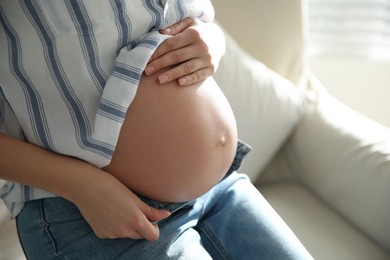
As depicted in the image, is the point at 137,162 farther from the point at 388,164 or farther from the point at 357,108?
the point at 357,108

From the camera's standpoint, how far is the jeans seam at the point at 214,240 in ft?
3.01

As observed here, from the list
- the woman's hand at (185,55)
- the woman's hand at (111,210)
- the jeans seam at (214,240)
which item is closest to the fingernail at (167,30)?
the woman's hand at (185,55)

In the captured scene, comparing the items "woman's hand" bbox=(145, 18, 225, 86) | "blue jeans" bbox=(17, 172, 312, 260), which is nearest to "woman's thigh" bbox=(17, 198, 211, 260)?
"blue jeans" bbox=(17, 172, 312, 260)

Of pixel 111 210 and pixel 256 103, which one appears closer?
pixel 111 210

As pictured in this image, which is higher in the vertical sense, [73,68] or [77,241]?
[73,68]

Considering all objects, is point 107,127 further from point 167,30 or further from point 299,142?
point 299,142

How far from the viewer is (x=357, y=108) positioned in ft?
6.14

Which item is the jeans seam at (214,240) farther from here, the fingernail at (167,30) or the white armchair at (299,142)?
the fingernail at (167,30)

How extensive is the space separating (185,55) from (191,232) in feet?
0.95

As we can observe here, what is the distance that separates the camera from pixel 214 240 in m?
0.92

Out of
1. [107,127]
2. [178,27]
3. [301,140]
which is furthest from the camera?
[301,140]

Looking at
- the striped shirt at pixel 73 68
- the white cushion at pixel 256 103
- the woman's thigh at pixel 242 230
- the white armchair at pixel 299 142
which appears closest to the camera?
the striped shirt at pixel 73 68

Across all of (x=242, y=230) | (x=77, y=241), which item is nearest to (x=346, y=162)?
(x=242, y=230)

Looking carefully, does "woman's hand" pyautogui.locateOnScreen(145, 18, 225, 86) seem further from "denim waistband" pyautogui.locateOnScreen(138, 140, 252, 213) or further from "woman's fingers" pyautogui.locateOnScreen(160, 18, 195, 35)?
"denim waistband" pyautogui.locateOnScreen(138, 140, 252, 213)
